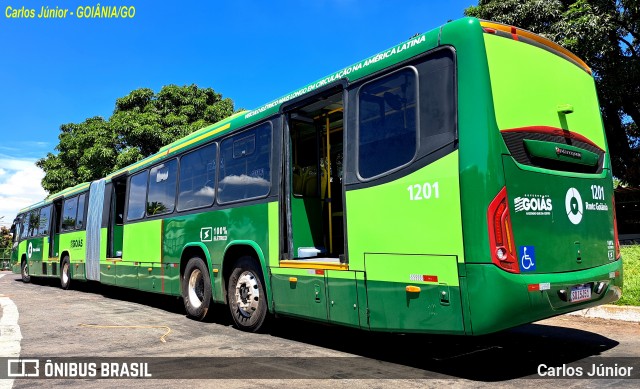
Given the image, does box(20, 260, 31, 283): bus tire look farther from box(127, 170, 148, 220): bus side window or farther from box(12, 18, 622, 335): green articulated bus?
box(12, 18, 622, 335): green articulated bus

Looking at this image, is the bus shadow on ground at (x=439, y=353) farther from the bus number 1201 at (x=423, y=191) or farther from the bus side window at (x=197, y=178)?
the bus side window at (x=197, y=178)

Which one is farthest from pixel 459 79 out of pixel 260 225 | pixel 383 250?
pixel 260 225

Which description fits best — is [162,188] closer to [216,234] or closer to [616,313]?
[216,234]

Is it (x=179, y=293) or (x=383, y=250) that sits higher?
(x=383, y=250)

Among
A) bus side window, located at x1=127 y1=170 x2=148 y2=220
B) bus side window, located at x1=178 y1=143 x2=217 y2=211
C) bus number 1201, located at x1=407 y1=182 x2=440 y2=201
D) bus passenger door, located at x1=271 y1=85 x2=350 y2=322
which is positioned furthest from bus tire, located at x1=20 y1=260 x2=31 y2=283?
bus number 1201, located at x1=407 y1=182 x2=440 y2=201

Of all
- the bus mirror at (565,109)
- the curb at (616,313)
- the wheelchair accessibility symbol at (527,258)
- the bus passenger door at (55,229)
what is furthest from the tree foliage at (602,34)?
the bus passenger door at (55,229)

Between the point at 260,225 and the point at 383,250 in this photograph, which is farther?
the point at 260,225

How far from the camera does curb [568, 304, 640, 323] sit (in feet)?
23.6

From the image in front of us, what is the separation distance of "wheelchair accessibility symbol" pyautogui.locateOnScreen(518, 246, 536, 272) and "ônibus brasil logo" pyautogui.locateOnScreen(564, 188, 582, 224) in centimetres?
76

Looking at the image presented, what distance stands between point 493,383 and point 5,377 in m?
4.80

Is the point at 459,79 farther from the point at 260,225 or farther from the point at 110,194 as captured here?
the point at 110,194

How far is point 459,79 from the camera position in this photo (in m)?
4.67

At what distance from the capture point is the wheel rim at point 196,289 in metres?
8.92

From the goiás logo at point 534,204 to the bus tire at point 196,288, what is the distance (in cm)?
550
